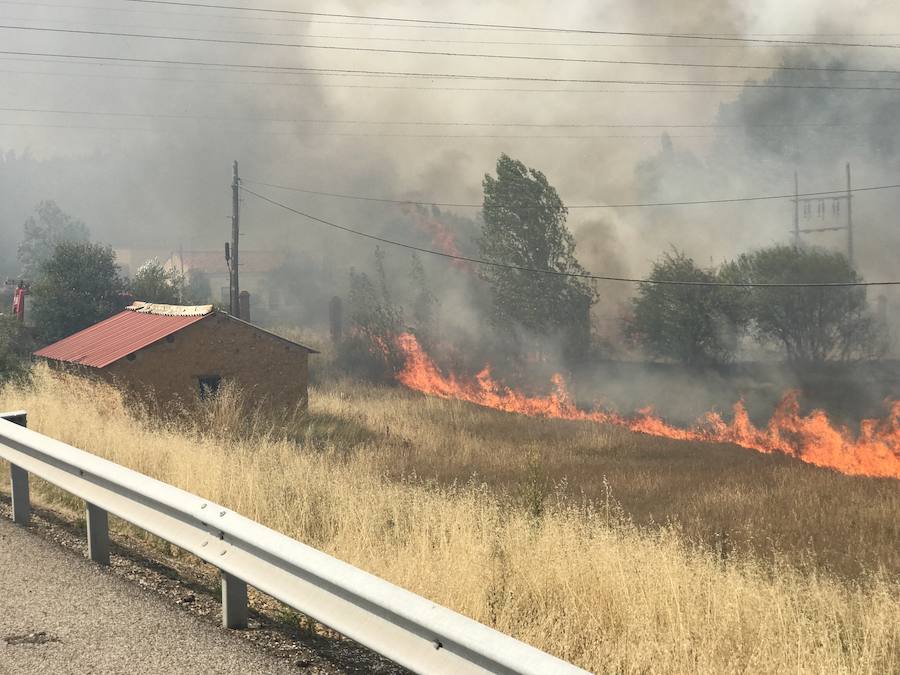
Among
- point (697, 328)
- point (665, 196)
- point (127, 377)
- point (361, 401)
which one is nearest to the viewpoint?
point (127, 377)

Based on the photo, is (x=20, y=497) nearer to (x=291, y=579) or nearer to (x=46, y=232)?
(x=291, y=579)

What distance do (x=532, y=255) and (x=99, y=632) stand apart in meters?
38.4

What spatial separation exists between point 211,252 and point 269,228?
60.9 feet

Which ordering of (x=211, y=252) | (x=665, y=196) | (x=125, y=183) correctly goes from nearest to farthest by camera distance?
(x=665, y=196)
(x=211, y=252)
(x=125, y=183)

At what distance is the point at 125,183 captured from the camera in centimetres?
12612

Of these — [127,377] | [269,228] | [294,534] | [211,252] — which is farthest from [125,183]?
[294,534]

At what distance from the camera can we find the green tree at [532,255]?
137 feet

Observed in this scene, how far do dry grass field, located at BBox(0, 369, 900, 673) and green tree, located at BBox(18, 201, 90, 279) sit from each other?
99.7m

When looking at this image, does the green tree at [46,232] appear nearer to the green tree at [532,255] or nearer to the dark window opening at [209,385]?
the green tree at [532,255]

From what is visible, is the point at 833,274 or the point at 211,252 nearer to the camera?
the point at 833,274

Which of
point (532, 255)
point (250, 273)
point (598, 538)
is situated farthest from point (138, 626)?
point (250, 273)

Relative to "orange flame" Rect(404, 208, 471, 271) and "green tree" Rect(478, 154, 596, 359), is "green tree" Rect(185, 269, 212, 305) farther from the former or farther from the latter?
"green tree" Rect(478, 154, 596, 359)

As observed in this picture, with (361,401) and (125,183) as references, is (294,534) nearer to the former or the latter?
(361,401)

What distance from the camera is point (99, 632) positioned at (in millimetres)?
4832
